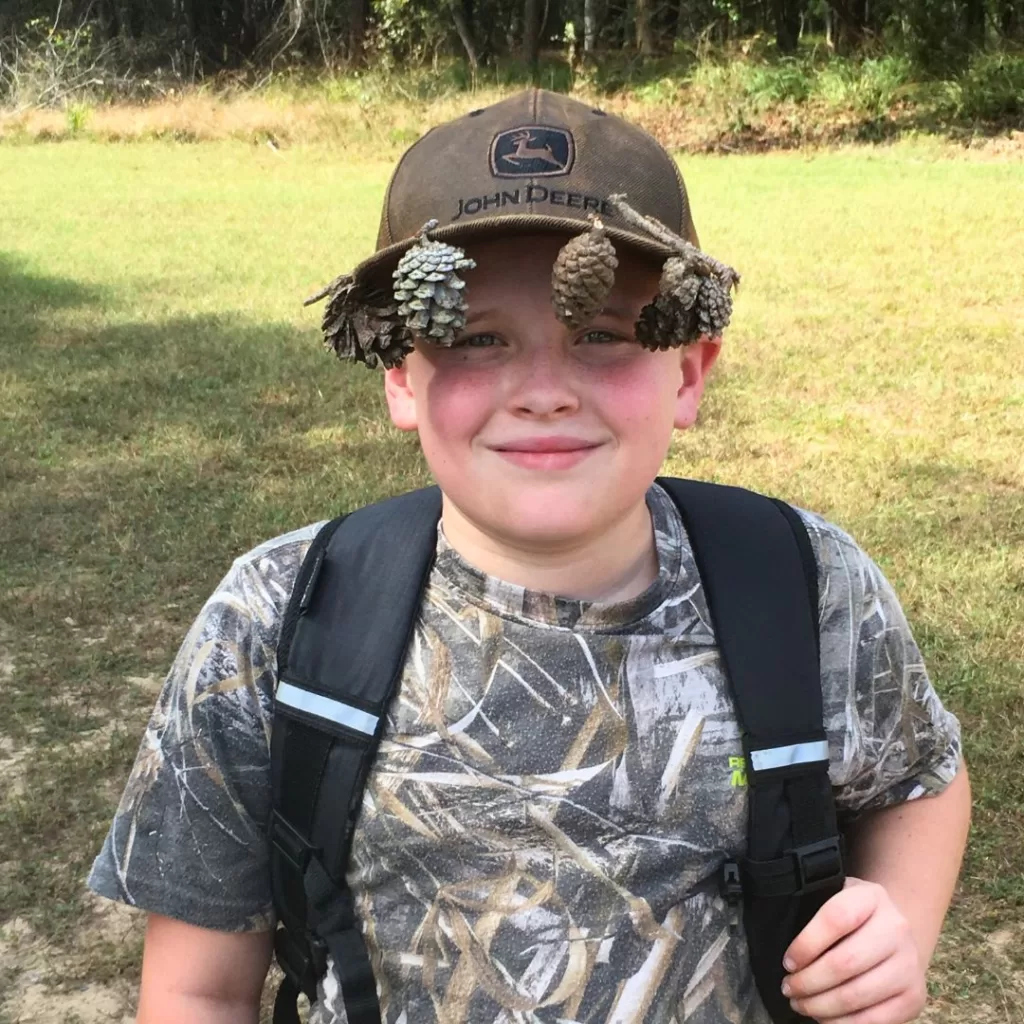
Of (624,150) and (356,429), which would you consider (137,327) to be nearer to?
(356,429)

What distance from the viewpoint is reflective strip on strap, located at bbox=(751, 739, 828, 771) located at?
1262 millimetres

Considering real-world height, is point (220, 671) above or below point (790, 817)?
above

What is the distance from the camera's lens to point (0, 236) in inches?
440

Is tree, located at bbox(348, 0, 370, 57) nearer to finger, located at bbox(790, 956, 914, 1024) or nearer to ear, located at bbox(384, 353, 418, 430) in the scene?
ear, located at bbox(384, 353, 418, 430)

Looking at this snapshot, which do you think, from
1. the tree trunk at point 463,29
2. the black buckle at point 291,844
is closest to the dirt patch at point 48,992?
the black buckle at point 291,844

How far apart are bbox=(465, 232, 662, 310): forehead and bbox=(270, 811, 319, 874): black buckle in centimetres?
54

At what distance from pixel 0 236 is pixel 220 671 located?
36.2 feet

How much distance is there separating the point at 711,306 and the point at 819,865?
55 cm

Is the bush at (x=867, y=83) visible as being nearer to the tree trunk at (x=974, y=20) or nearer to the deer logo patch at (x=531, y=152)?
the tree trunk at (x=974, y=20)

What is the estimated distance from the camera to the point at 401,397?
54.3 inches

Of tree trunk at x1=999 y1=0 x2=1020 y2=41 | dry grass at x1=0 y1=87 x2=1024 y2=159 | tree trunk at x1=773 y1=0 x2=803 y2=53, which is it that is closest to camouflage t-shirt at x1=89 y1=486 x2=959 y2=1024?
dry grass at x1=0 y1=87 x2=1024 y2=159

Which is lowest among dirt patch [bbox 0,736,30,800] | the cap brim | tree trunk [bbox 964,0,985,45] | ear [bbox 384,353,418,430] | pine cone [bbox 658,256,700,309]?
dirt patch [bbox 0,736,30,800]

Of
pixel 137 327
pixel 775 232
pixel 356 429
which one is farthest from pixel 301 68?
pixel 356 429

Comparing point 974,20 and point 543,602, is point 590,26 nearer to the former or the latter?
point 974,20
